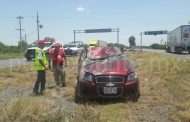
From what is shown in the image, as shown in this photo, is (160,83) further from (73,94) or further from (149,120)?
(149,120)

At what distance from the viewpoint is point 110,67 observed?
35.2 feet

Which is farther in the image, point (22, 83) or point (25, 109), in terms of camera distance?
point (22, 83)

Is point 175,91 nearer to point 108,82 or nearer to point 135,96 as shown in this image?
point 135,96

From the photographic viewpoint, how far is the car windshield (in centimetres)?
1231

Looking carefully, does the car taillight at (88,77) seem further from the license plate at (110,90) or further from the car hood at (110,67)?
the license plate at (110,90)

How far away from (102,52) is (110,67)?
1938mm

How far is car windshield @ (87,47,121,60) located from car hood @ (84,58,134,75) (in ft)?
3.06

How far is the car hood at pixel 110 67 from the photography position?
34.1ft

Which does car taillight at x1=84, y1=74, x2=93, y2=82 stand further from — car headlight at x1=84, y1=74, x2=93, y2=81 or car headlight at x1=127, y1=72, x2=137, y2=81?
car headlight at x1=127, y1=72, x2=137, y2=81

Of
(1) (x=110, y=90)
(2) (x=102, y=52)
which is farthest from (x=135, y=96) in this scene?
(2) (x=102, y=52)

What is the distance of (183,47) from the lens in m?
48.9

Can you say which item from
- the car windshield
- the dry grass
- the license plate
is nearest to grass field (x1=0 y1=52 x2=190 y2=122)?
the dry grass

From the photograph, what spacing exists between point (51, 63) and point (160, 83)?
14.3ft

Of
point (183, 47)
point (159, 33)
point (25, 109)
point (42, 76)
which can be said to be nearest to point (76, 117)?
point (25, 109)
